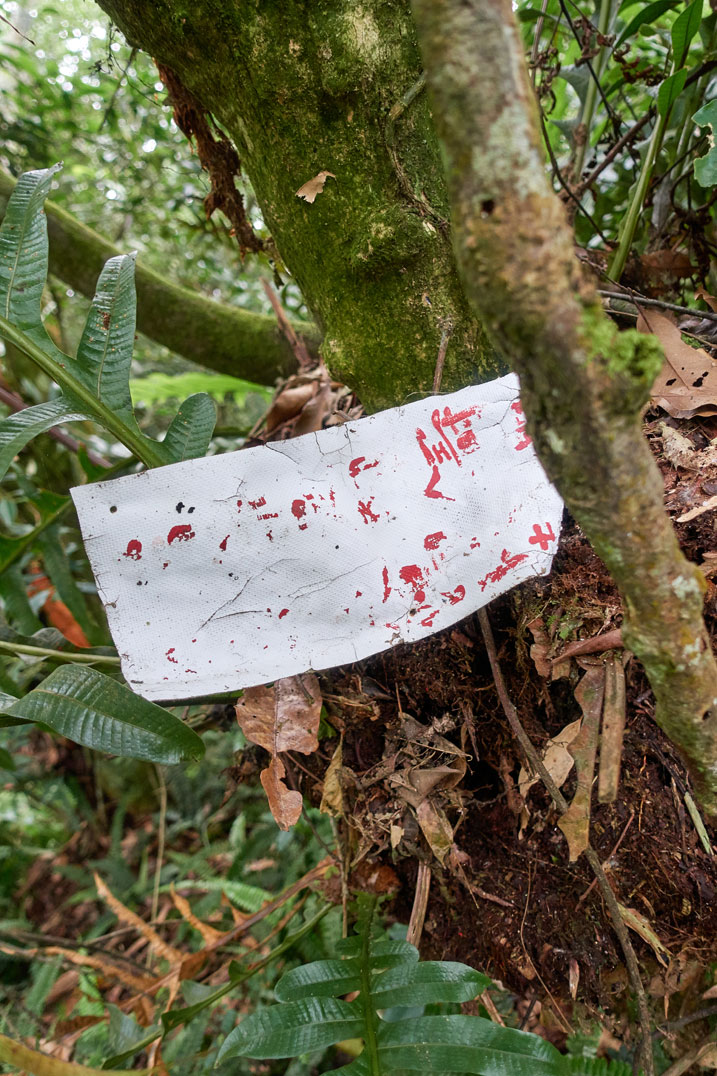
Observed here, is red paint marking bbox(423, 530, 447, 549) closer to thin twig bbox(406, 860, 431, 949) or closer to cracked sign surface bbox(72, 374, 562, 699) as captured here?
cracked sign surface bbox(72, 374, 562, 699)

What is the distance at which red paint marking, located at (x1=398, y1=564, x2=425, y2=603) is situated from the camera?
0.70 m

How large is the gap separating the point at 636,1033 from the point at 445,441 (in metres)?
0.80

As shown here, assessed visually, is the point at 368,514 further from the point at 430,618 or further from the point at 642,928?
the point at 642,928

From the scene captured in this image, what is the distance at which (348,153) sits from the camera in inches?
28.5

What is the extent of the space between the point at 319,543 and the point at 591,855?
1.45ft

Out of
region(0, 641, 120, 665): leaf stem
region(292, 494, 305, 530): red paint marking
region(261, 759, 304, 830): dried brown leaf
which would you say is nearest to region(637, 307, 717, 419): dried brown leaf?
region(292, 494, 305, 530): red paint marking

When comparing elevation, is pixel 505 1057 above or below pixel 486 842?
below

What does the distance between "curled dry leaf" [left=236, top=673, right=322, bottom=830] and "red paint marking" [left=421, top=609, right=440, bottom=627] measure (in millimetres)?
187

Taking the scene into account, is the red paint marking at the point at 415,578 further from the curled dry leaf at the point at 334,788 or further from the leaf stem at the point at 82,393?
the leaf stem at the point at 82,393

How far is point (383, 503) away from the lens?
0.71 meters

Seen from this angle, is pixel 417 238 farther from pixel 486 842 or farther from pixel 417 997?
pixel 417 997

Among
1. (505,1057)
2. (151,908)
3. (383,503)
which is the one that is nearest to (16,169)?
(383,503)

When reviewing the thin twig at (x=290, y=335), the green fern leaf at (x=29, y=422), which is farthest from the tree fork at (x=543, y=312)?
the thin twig at (x=290, y=335)

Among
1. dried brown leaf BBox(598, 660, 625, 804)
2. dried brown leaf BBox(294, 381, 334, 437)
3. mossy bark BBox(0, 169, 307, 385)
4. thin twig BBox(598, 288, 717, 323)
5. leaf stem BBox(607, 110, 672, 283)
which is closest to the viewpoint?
dried brown leaf BBox(598, 660, 625, 804)
